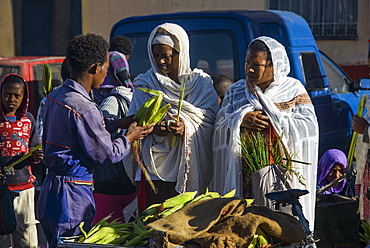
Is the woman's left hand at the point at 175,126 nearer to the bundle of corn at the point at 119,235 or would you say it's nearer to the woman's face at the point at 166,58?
the woman's face at the point at 166,58

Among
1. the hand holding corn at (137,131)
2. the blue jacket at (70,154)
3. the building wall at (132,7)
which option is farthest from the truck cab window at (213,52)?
the building wall at (132,7)

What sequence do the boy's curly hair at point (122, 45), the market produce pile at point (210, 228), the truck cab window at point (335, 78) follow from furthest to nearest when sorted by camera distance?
the truck cab window at point (335, 78), the boy's curly hair at point (122, 45), the market produce pile at point (210, 228)

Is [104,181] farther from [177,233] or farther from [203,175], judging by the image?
[177,233]

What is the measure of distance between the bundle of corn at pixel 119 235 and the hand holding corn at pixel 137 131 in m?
0.91

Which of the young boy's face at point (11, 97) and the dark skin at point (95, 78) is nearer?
the dark skin at point (95, 78)

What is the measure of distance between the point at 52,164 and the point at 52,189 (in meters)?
0.17

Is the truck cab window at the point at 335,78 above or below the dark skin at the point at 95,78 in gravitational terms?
below

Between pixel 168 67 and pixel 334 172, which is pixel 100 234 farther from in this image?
pixel 334 172

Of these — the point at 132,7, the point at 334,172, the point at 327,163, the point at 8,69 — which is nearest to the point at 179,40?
the point at 327,163

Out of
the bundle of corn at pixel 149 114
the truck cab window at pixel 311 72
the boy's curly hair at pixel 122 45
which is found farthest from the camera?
the truck cab window at pixel 311 72

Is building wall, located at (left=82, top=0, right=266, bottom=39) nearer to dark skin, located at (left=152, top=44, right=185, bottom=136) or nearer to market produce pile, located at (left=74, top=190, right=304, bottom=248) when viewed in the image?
dark skin, located at (left=152, top=44, right=185, bottom=136)

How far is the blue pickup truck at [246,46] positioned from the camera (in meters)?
7.22

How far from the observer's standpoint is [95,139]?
450 centimetres

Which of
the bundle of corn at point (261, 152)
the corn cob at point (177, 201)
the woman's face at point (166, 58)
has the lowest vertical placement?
the corn cob at point (177, 201)
